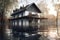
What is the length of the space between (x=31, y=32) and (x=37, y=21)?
0.14 meters

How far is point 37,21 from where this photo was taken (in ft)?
5.91

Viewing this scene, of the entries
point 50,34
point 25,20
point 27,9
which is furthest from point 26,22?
point 50,34

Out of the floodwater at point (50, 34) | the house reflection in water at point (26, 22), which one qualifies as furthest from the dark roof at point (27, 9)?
the floodwater at point (50, 34)

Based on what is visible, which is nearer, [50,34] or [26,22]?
[26,22]

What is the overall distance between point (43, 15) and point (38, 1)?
0.17m

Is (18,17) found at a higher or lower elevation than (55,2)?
lower

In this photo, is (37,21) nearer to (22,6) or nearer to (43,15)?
(43,15)

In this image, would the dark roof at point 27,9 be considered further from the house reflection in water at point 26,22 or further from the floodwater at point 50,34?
the floodwater at point 50,34

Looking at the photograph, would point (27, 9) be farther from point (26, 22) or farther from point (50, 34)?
point (50, 34)

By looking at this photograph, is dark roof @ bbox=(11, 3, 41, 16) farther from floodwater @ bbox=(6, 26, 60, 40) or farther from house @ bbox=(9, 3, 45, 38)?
floodwater @ bbox=(6, 26, 60, 40)

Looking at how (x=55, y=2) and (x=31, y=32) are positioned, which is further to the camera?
(x=55, y=2)

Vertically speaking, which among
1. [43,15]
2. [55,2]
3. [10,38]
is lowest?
[10,38]

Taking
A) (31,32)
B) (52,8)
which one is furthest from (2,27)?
(52,8)

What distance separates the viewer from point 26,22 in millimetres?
1747
